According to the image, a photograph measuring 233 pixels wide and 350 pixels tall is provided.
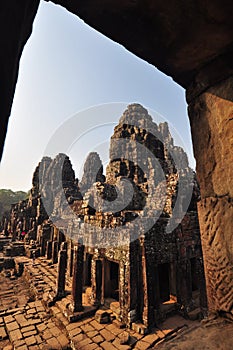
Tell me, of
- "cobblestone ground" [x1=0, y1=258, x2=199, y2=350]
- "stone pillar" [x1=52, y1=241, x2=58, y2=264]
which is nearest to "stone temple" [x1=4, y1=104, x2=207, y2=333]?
"cobblestone ground" [x1=0, y1=258, x2=199, y2=350]

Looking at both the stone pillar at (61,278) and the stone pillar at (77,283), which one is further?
the stone pillar at (61,278)

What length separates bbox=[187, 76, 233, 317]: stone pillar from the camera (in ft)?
5.29

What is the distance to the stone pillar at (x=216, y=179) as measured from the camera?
1.61 metres

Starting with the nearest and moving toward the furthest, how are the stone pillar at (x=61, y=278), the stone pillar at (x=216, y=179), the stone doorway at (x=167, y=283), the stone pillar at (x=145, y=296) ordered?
the stone pillar at (x=216, y=179) → the stone pillar at (x=145, y=296) → the stone doorway at (x=167, y=283) → the stone pillar at (x=61, y=278)

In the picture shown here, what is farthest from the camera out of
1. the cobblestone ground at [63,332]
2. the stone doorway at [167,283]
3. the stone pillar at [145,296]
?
the stone doorway at [167,283]

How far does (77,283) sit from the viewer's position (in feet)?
28.2

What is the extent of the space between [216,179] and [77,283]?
8.69 m

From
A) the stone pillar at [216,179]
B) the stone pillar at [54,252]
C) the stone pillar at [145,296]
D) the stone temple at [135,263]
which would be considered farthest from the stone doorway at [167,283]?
the stone pillar at [54,252]

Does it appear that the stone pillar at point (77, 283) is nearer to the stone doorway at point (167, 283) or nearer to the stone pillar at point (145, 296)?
the stone pillar at point (145, 296)

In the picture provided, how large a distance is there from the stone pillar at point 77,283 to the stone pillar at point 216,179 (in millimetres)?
8047

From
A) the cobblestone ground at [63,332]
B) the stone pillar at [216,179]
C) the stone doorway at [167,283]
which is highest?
the stone pillar at [216,179]

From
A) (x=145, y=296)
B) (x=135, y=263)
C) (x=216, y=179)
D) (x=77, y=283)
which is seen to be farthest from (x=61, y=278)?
(x=216, y=179)

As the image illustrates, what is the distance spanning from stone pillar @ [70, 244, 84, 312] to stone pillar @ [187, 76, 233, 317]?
805 centimetres

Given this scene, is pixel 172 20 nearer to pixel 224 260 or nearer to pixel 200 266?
pixel 224 260
